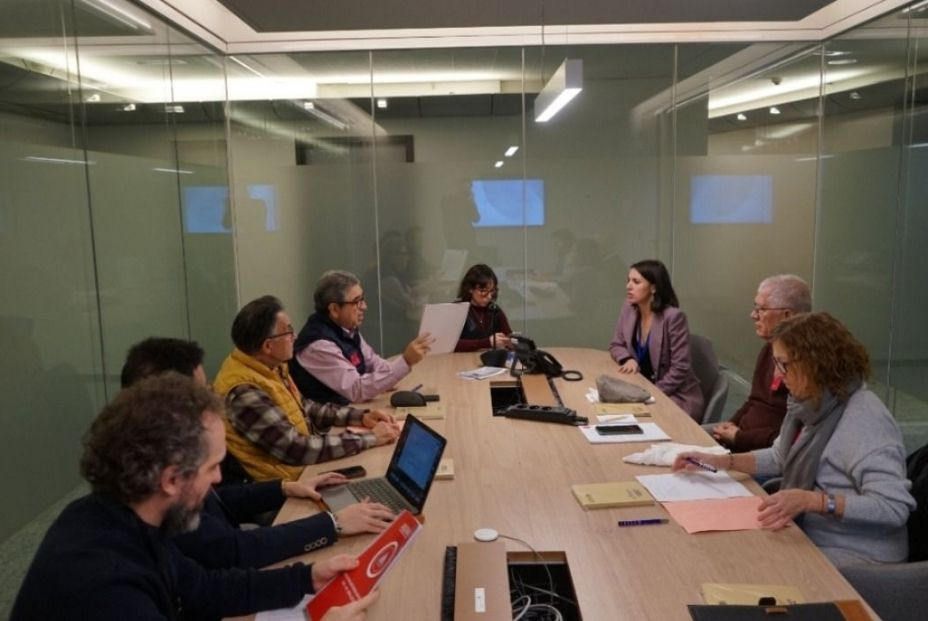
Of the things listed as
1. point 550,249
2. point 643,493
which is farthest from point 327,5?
point 643,493

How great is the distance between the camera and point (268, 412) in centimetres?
227

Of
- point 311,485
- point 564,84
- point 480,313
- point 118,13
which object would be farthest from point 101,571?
point 118,13

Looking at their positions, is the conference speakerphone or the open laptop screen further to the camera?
the conference speakerphone

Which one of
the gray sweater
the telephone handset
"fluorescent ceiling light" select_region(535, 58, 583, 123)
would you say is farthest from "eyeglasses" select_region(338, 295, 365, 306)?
the gray sweater

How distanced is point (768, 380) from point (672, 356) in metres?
0.83

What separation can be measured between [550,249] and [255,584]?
14.2 feet

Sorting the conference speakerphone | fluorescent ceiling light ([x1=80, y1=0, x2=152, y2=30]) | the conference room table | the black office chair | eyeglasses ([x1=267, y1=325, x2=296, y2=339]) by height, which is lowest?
the black office chair

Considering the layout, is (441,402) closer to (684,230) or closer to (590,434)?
(590,434)

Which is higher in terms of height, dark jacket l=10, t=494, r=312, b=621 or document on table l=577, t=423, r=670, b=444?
dark jacket l=10, t=494, r=312, b=621

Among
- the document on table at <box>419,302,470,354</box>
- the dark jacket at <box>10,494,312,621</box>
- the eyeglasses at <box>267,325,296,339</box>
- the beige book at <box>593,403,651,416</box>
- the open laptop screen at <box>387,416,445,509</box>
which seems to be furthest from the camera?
the document on table at <box>419,302,470,354</box>

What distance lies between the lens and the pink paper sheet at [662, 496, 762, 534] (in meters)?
1.77

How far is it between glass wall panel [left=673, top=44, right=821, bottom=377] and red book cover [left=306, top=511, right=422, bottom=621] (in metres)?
4.52

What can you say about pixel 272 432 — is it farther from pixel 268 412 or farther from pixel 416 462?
pixel 416 462

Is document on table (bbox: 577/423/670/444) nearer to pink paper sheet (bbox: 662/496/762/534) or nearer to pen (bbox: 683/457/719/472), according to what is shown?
pen (bbox: 683/457/719/472)
